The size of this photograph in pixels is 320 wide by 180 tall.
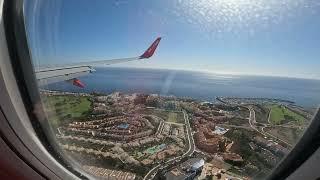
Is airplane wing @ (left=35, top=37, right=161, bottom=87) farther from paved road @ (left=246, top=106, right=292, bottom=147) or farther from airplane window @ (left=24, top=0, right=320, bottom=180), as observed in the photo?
paved road @ (left=246, top=106, right=292, bottom=147)

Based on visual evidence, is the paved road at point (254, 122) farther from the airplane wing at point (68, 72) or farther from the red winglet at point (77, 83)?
the red winglet at point (77, 83)

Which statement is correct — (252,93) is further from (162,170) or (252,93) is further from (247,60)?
(162,170)

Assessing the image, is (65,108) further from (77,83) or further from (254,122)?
(254,122)

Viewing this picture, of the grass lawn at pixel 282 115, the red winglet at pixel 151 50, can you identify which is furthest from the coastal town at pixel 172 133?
the red winglet at pixel 151 50

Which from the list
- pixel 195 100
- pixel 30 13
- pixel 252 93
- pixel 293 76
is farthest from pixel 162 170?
pixel 30 13

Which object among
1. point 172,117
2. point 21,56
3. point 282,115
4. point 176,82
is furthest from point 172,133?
point 21,56

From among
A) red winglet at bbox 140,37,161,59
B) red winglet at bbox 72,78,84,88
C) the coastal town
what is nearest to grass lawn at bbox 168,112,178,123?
the coastal town
